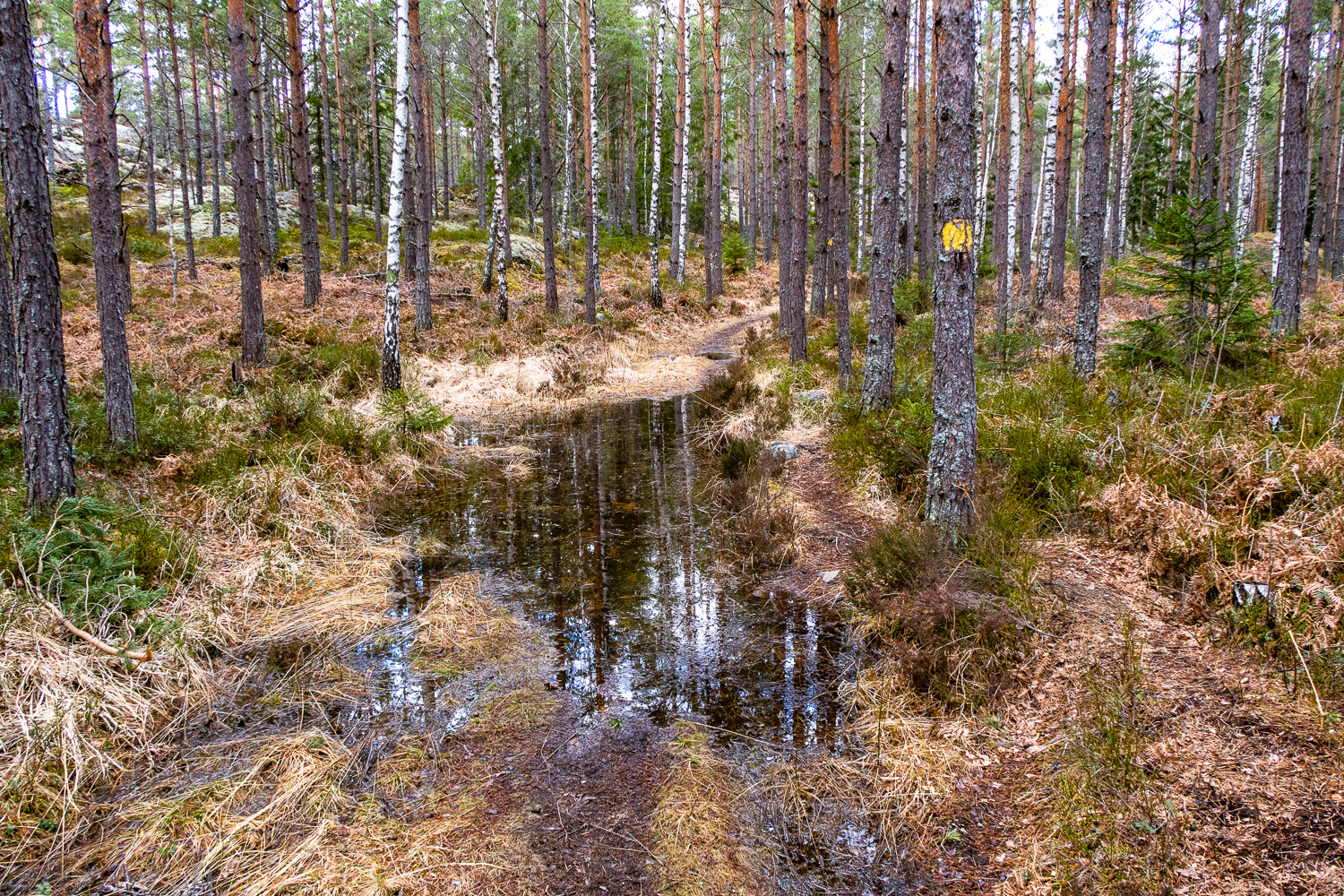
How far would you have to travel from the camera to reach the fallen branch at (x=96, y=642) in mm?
3797

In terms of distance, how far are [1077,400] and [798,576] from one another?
11.7 feet

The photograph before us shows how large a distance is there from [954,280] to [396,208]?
365 inches

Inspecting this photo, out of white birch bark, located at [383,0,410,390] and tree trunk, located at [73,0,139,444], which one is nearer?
tree trunk, located at [73,0,139,444]

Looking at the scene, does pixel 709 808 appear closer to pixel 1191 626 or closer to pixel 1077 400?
pixel 1191 626

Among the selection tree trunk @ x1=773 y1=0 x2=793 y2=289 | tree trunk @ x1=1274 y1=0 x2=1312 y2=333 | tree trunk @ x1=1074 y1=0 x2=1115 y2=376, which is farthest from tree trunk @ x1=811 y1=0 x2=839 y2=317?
tree trunk @ x1=1274 y1=0 x2=1312 y2=333

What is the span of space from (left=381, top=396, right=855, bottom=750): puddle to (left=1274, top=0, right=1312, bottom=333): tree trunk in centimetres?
946

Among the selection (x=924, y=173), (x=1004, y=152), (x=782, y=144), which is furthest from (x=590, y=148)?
(x=924, y=173)

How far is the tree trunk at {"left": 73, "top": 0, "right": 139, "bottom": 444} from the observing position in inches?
284

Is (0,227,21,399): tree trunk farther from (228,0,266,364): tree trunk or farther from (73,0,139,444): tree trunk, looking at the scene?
(228,0,266,364): tree trunk

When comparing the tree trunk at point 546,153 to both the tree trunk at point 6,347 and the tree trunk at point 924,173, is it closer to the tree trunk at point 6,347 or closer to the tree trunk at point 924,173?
the tree trunk at point 924,173

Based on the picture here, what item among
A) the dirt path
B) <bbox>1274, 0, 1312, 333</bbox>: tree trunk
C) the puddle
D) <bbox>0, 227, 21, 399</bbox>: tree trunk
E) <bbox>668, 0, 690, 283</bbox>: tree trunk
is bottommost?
the puddle

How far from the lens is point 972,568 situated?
4480mm

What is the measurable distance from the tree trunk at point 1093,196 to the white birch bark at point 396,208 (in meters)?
9.50

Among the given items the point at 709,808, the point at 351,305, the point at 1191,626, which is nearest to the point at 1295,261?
the point at 1191,626
